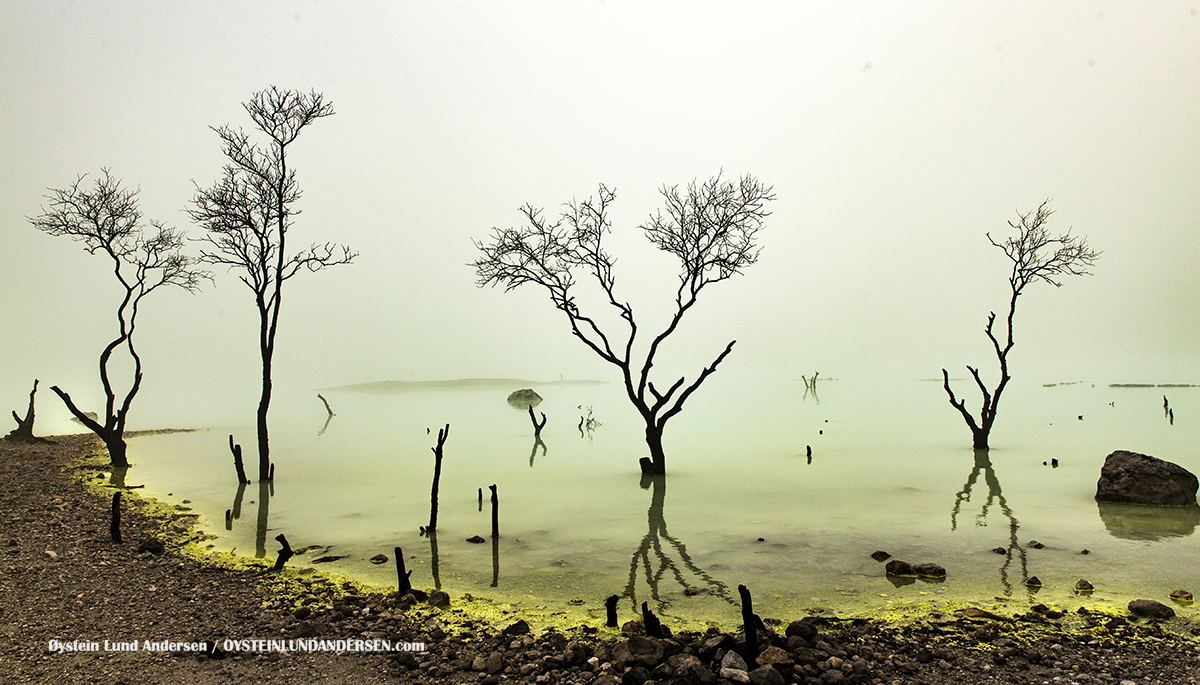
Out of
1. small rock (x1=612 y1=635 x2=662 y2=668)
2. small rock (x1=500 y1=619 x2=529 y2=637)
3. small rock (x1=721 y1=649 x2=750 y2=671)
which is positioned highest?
small rock (x1=721 y1=649 x2=750 y2=671)

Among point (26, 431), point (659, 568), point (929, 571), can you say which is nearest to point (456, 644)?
point (659, 568)

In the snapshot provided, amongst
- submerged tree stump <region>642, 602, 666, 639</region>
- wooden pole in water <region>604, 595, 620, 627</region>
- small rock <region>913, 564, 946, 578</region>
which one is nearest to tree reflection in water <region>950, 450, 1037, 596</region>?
small rock <region>913, 564, 946, 578</region>

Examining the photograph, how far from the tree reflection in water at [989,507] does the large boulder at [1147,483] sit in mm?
2653

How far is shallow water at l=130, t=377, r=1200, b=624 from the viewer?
1001 cm

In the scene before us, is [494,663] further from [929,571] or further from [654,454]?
[654,454]

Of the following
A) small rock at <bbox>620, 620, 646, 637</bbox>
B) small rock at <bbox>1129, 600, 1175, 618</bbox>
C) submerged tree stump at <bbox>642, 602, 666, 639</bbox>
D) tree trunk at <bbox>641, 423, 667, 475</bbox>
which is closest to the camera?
submerged tree stump at <bbox>642, 602, 666, 639</bbox>

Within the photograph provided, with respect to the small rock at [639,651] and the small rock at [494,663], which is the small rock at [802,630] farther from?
the small rock at [494,663]

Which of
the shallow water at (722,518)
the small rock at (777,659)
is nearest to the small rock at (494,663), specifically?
the shallow water at (722,518)

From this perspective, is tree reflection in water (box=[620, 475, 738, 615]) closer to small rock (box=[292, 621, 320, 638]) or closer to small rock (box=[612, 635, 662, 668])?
small rock (box=[612, 635, 662, 668])

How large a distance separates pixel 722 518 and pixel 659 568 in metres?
4.98

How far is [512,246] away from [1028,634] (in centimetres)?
1890

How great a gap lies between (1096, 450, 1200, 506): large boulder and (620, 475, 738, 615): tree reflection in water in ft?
41.2

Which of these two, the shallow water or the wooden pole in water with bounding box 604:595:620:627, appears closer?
the wooden pole in water with bounding box 604:595:620:627

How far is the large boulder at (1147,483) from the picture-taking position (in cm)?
1600
